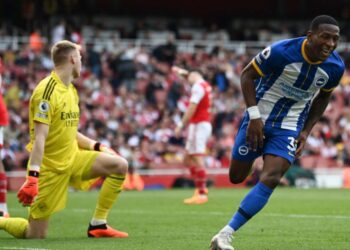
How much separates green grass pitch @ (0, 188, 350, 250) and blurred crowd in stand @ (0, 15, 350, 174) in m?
6.84

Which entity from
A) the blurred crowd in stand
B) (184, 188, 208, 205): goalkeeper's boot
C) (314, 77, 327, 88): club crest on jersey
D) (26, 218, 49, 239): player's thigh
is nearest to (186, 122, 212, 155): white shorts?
(184, 188, 208, 205): goalkeeper's boot

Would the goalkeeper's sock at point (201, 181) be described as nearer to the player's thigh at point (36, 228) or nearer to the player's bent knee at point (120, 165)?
the player's bent knee at point (120, 165)

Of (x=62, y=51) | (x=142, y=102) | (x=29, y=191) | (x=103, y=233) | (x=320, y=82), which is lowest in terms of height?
(x=142, y=102)

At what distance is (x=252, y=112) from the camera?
8.53 metres

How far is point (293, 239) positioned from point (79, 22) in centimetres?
2363

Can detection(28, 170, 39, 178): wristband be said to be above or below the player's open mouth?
below

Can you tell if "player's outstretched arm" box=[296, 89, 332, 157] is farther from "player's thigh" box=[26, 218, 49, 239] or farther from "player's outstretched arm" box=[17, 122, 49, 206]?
"player's thigh" box=[26, 218, 49, 239]

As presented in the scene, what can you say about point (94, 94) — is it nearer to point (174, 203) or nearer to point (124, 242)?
point (174, 203)

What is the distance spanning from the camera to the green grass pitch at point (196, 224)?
29.8 feet

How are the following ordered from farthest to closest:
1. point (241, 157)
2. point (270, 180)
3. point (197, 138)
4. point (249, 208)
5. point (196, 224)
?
point (197, 138), point (196, 224), point (241, 157), point (270, 180), point (249, 208)

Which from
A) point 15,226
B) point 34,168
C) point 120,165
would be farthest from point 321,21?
point 15,226

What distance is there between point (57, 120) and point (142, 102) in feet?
58.1

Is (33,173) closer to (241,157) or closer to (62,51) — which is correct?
(62,51)

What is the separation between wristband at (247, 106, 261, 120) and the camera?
850cm
